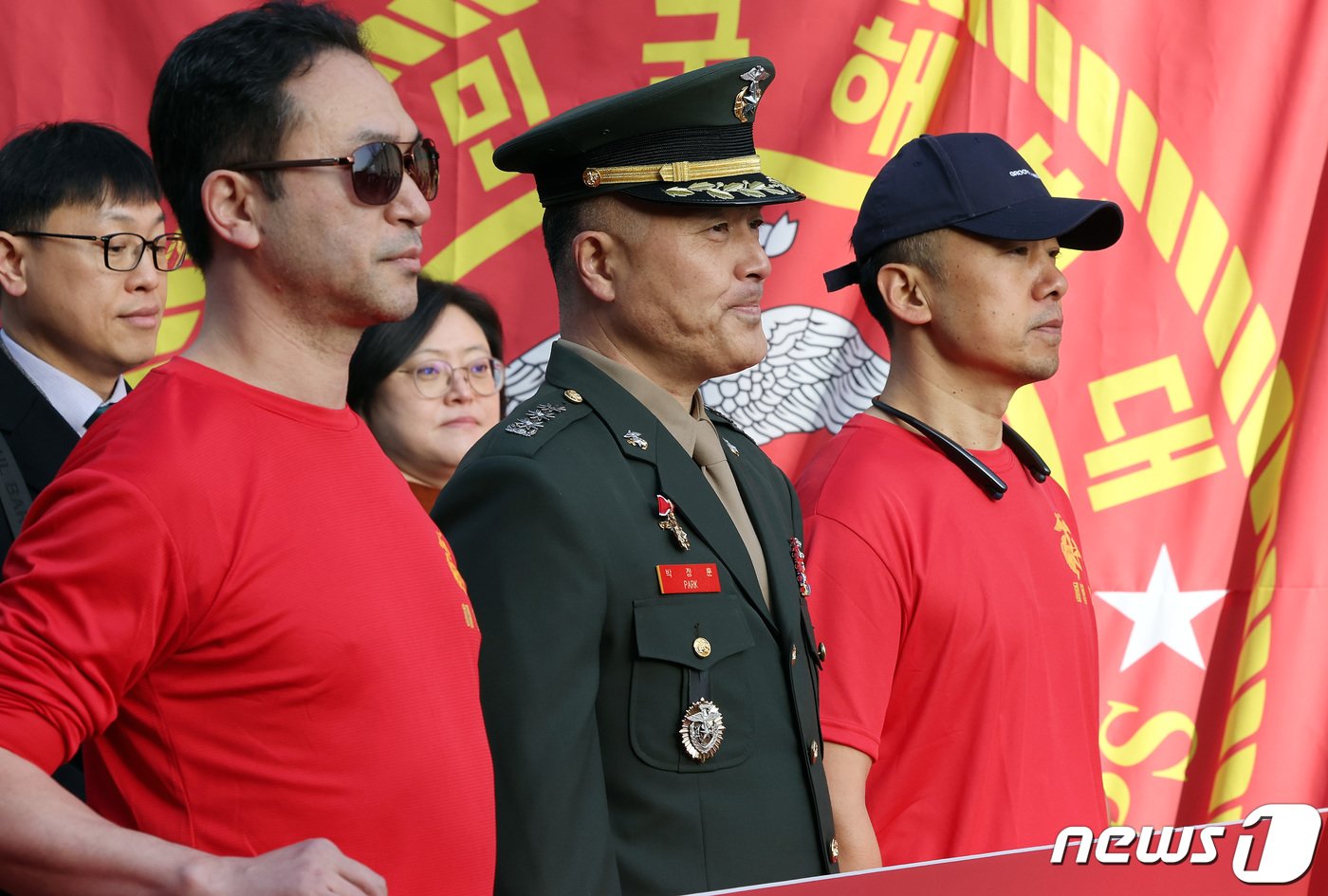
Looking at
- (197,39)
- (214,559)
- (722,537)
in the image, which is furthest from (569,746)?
(197,39)

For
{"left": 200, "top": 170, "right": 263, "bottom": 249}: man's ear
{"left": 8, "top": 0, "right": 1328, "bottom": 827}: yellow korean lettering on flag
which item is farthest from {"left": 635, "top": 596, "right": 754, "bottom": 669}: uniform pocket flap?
{"left": 8, "top": 0, "right": 1328, "bottom": 827}: yellow korean lettering on flag

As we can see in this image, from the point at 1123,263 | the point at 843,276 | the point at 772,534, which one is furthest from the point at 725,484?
the point at 1123,263

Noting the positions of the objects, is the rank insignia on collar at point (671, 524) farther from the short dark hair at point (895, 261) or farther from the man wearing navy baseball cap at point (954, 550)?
the short dark hair at point (895, 261)

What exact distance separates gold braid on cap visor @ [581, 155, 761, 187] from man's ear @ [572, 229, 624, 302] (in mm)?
76

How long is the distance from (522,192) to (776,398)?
2.48ft

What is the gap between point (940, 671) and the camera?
242 centimetres

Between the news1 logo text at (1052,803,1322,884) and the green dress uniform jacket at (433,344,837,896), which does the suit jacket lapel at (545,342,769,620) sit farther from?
the news1 logo text at (1052,803,1322,884)

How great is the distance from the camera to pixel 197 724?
147 centimetres

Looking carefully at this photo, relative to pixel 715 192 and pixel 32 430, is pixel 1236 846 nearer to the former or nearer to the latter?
pixel 715 192

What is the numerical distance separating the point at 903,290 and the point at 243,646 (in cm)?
156

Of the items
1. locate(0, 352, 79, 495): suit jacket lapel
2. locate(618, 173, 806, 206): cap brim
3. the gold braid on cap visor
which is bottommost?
locate(0, 352, 79, 495): suit jacket lapel

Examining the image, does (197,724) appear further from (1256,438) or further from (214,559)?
(1256,438)

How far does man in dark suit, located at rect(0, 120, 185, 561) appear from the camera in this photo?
2.67 meters

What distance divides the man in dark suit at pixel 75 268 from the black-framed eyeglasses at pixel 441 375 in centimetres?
68
